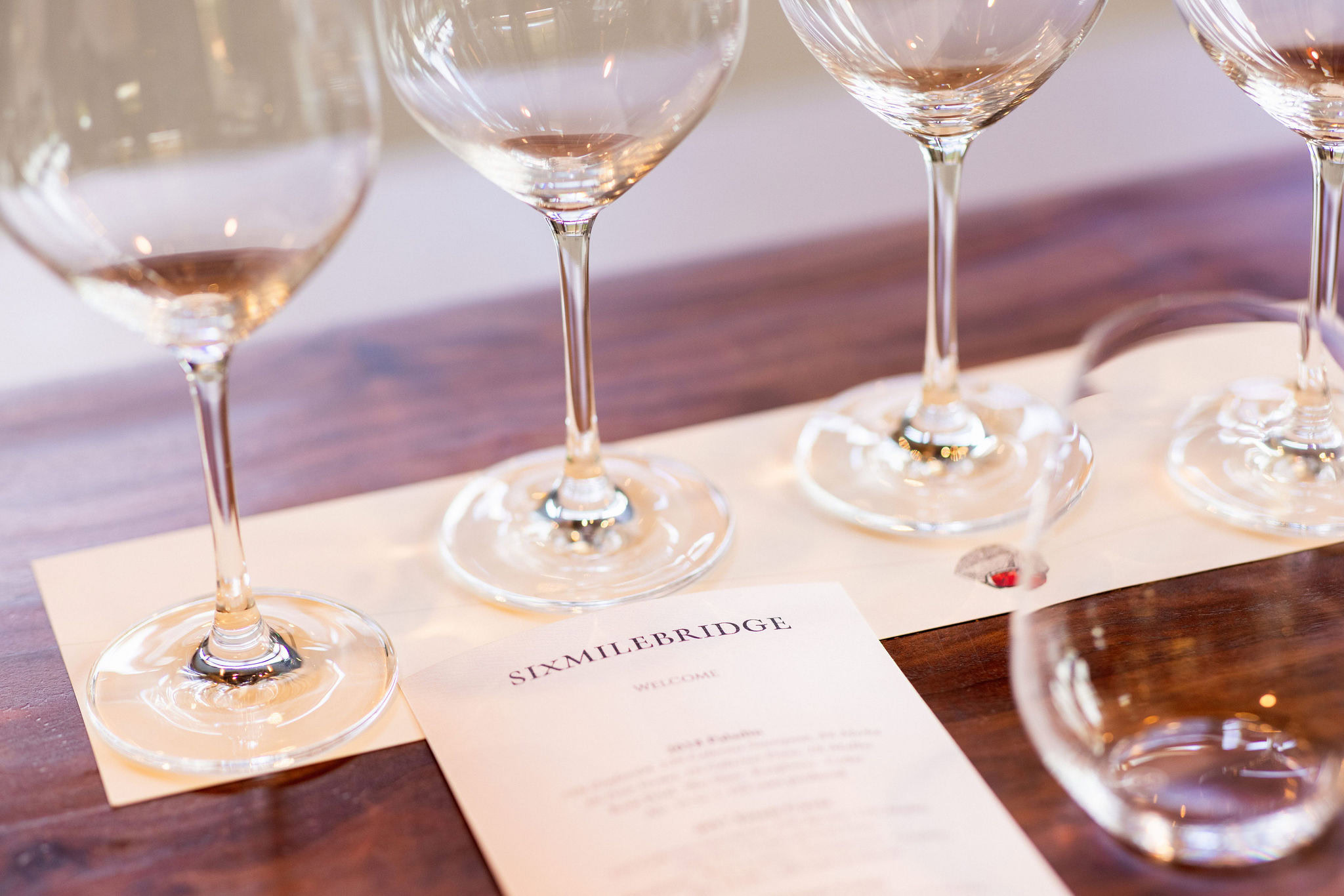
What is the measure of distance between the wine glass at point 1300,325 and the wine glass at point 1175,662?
20 millimetres

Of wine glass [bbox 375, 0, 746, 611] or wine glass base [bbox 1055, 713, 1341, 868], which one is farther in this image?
wine glass [bbox 375, 0, 746, 611]

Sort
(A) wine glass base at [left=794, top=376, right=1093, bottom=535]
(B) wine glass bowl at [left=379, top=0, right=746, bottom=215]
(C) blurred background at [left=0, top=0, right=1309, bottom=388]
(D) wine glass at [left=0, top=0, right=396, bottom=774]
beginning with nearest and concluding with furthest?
1. (D) wine glass at [left=0, top=0, right=396, bottom=774]
2. (B) wine glass bowl at [left=379, top=0, right=746, bottom=215]
3. (A) wine glass base at [left=794, top=376, right=1093, bottom=535]
4. (C) blurred background at [left=0, top=0, right=1309, bottom=388]

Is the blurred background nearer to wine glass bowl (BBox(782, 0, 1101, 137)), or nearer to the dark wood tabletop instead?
the dark wood tabletop

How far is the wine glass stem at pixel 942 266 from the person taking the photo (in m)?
0.62

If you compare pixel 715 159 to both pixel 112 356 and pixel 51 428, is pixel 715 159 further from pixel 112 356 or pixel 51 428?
pixel 51 428

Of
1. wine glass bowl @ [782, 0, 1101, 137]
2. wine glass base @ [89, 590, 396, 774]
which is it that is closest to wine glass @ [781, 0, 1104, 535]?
wine glass bowl @ [782, 0, 1101, 137]

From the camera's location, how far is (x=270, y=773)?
0.46m

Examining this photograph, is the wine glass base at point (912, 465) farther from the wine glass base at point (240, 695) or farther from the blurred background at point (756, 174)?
the blurred background at point (756, 174)

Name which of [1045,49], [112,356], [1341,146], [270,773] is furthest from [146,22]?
[112,356]

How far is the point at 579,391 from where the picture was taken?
600 millimetres

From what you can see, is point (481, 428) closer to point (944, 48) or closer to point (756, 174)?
point (944, 48)

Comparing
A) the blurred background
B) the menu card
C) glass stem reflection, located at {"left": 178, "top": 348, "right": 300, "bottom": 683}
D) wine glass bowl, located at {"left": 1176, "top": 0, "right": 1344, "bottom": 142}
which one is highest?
wine glass bowl, located at {"left": 1176, "top": 0, "right": 1344, "bottom": 142}

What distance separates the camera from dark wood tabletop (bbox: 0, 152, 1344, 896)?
424mm

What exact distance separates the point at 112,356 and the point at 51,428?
57 cm
